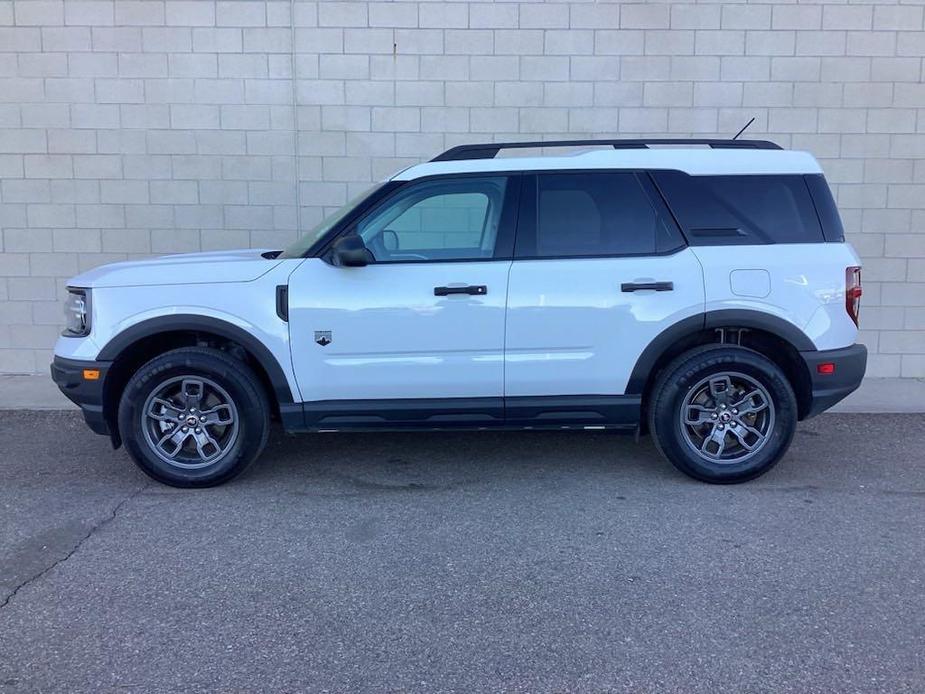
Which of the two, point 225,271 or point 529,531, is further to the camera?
point 225,271

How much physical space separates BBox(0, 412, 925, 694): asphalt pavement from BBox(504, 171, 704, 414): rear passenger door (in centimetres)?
76

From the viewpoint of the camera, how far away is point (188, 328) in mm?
5398

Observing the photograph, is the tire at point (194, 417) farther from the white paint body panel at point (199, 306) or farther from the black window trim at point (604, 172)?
the black window trim at point (604, 172)

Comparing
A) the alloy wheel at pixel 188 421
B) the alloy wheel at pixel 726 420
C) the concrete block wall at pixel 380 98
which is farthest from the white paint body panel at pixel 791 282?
the concrete block wall at pixel 380 98

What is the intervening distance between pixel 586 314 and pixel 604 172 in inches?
37.6

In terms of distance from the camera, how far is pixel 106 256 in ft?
28.8

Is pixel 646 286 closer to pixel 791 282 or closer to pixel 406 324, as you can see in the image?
pixel 791 282

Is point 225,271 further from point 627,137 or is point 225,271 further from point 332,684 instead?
point 627,137

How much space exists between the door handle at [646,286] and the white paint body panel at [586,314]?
0.02m

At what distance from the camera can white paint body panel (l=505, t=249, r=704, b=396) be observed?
538 cm

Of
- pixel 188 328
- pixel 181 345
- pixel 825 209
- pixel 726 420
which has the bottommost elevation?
pixel 726 420

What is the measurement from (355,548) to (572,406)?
1.68m

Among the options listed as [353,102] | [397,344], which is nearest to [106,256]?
[353,102]

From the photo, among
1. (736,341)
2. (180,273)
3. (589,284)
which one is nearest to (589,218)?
(589,284)
